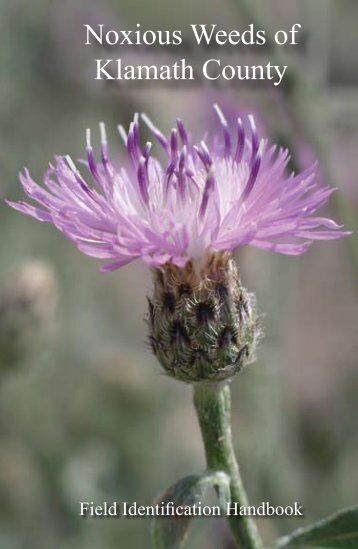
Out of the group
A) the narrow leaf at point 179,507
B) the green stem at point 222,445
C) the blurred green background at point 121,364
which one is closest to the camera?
the narrow leaf at point 179,507

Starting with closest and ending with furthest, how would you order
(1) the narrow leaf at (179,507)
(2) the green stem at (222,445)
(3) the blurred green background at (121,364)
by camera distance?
(1) the narrow leaf at (179,507) < (2) the green stem at (222,445) < (3) the blurred green background at (121,364)

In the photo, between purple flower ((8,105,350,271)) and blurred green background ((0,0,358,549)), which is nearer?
purple flower ((8,105,350,271))

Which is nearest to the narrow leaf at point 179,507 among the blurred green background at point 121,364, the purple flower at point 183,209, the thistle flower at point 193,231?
the thistle flower at point 193,231

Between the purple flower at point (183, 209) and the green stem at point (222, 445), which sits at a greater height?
the purple flower at point (183, 209)

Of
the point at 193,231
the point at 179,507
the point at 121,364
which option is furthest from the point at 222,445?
the point at 121,364

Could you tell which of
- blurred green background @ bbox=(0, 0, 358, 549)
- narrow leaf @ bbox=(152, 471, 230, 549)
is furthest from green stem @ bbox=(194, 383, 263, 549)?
blurred green background @ bbox=(0, 0, 358, 549)

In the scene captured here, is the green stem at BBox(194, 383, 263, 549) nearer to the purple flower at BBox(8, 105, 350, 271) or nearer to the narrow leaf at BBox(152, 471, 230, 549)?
the narrow leaf at BBox(152, 471, 230, 549)

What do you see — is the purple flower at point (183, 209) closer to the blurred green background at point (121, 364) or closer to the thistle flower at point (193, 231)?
the thistle flower at point (193, 231)

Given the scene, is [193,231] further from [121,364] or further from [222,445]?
[121,364]
